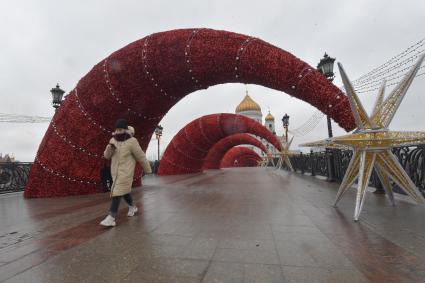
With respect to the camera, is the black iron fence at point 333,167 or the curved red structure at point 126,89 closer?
the black iron fence at point 333,167

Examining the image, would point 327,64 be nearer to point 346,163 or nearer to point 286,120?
point 346,163

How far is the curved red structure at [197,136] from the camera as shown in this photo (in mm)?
17000

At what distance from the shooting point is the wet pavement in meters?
2.13

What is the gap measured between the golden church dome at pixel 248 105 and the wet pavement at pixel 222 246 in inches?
2261

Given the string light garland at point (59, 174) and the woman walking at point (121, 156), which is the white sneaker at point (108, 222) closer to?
the woman walking at point (121, 156)

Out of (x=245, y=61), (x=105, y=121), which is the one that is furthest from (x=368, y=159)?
(x=105, y=121)

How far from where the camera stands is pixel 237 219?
3.97 m

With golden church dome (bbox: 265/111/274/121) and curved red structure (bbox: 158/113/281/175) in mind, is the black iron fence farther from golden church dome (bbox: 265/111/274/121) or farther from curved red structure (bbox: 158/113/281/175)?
golden church dome (bbox: 265/111/274/121)

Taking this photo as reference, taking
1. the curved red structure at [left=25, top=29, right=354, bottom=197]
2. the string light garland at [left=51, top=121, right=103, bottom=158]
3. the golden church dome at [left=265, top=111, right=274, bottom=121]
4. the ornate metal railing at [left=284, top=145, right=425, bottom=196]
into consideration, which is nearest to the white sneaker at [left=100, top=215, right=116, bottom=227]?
the curved red structure at [left=25, top=29, right=354, bottom=197]

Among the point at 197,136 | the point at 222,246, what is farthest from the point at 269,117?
the point at 222,246

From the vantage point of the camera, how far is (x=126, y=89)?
7375 mm

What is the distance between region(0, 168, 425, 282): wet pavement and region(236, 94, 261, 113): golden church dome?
5743 centimetres

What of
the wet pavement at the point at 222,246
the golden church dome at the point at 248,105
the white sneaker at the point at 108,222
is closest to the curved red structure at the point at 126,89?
the wet pavement at the point at 222,246

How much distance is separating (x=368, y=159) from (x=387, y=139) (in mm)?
505
